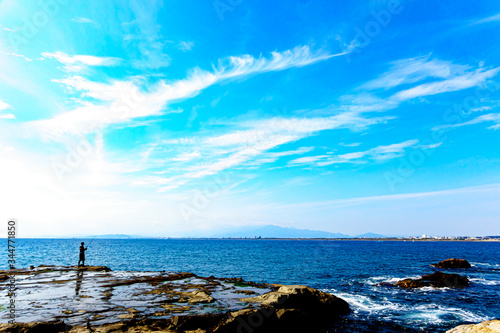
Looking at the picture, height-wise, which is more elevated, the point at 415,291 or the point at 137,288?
the point at 137,288

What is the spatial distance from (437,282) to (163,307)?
3563 cm

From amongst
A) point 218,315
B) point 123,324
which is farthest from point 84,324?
point 218,315

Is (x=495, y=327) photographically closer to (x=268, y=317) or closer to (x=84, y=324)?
(x=268, y=317)

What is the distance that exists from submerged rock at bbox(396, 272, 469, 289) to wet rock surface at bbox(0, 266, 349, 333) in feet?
57.1

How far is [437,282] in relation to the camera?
3581 centimetres

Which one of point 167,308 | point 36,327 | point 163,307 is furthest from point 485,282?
point 36,327

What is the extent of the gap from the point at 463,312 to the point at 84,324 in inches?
1163

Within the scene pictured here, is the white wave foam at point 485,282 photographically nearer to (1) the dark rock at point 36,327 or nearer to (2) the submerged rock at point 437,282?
(2) the submerged rock at point 437,282


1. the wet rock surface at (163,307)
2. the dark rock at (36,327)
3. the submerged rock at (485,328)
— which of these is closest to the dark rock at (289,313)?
the wet rock surface at (163,307)

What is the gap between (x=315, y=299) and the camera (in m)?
21.2

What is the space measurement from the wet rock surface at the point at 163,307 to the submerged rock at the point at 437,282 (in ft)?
57.1

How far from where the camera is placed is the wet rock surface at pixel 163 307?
49.6ft

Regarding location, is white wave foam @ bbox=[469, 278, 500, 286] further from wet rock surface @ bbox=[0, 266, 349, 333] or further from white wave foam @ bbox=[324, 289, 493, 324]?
wet rock surface @ bbox=[0, 266, 349, 333]

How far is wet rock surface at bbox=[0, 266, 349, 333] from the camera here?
15.1 metres
